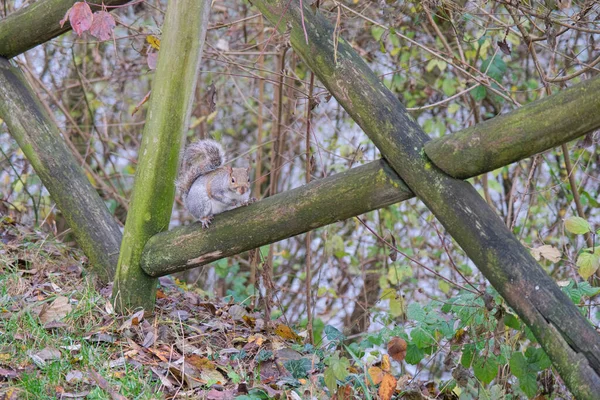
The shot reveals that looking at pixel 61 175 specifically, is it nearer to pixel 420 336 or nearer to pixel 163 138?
pixel 163 138

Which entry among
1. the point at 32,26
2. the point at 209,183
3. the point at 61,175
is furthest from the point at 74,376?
the point at 32,26

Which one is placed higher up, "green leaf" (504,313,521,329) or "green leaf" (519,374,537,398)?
"green leaf" (504,313,521,329)

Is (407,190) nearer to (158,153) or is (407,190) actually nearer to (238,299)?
(158,153)

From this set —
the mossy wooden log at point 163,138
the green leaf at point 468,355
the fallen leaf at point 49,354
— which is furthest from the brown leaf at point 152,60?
the green leaf at point 468,355

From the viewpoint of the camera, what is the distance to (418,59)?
4977 millimetres

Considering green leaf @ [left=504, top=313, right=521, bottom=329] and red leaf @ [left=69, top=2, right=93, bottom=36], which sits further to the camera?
green leaf @ [left=504, top=313, right=521, bottom=329]

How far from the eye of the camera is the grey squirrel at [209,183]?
9.02ft

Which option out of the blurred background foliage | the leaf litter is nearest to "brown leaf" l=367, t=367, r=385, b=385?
the leaf litter

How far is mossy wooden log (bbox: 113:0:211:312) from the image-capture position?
256 centimetres

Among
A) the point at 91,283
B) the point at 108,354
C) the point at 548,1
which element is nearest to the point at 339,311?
the point at 91,283

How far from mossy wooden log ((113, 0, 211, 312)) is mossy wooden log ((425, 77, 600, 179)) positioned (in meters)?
0.99

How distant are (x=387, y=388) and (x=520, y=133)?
930 millimetres

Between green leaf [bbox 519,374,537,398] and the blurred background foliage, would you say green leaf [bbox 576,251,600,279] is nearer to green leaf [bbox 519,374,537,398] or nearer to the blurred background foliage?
green leaf [bbox 519,374,537,398]

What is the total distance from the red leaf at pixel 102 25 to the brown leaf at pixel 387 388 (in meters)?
1.40
